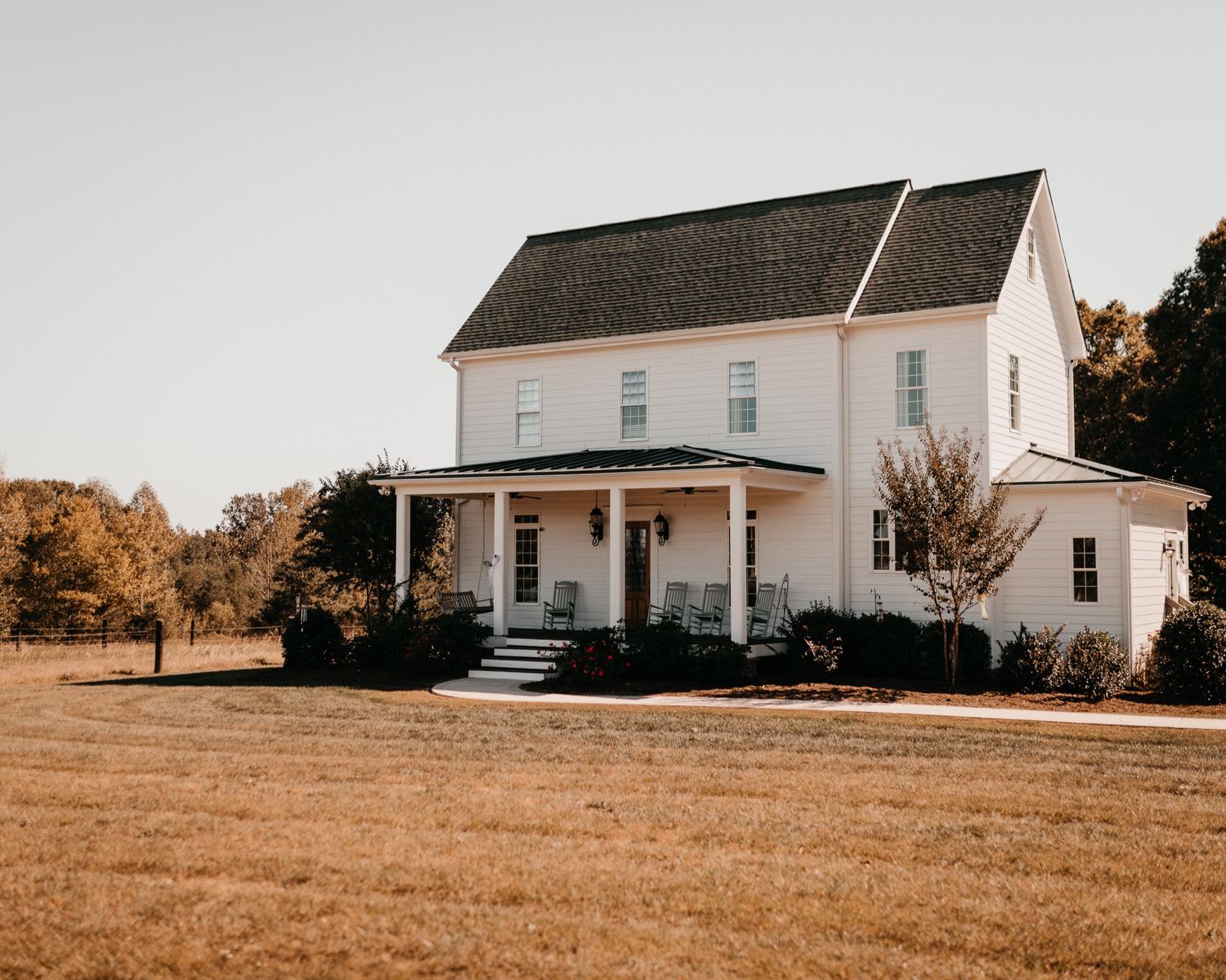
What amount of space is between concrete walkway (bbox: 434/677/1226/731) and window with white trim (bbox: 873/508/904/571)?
449cm

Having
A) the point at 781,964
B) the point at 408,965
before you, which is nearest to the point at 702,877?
the point at 781,964

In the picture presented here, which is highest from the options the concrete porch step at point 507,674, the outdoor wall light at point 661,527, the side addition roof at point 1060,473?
the side addition roof at point 1060,473

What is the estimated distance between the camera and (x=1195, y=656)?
55.7ft

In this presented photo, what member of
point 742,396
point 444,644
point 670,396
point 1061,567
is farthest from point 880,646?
point 444,644

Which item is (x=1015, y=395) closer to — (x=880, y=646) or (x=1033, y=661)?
(x=1033, y=661)

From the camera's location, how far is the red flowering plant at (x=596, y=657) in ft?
61.9

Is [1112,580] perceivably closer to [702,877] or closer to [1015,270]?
[1015,270]

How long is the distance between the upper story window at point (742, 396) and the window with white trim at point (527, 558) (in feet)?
16.4

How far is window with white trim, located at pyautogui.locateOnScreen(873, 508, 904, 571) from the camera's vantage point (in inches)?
802

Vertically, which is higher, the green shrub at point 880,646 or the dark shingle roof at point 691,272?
the dark shingle roof at point 691,272

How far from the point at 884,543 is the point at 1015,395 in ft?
13.2

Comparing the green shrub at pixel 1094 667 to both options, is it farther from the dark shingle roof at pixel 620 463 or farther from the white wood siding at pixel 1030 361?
the dark shingle roof at pixel 620 463

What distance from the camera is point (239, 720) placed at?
14.5 m

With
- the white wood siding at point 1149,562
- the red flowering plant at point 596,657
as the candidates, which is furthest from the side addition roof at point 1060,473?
the red flowering plant at point 596,657
